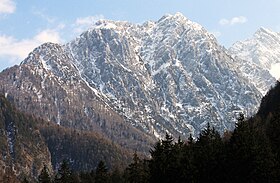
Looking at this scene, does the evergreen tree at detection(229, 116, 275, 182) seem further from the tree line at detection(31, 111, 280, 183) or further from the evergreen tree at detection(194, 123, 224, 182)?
the evergreen tree at detection(194, 123, 224, 182)

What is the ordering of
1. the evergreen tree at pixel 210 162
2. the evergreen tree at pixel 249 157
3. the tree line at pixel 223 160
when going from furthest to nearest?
the evergreen tree at pixel 210 162 → the tree line at pixel 223 160 → the evergreen tree at pixel 249 157

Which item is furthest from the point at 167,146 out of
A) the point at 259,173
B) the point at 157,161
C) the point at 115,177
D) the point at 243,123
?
the point at 115,177

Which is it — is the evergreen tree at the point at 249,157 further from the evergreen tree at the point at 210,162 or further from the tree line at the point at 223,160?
the evergreen tree at the point at 210,162

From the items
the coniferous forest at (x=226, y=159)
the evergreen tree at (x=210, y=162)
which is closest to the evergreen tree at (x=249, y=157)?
the coniferous forest at (x=226, y=159)

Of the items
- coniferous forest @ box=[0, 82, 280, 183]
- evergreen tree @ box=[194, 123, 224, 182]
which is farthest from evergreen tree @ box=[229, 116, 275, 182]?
evergreen tree @ box=[194, 123, 224, 182]

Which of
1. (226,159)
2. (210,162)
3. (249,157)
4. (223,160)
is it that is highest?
(210,162)

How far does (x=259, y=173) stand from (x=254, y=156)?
95.1 inches

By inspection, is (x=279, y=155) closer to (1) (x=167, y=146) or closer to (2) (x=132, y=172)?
(1) (x=167, y=146)

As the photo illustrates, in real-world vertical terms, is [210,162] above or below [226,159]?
above

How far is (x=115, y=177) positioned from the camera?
548 ft

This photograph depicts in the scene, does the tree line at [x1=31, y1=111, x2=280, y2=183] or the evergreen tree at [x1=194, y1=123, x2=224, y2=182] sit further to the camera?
the evergreen tree at [x1=194, y1=123, x2=224, y2=182]

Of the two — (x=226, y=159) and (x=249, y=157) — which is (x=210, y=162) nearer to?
(x=226, y=159)

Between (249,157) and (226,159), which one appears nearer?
(249,157)

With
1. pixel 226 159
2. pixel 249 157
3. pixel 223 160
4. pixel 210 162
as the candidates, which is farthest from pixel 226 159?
pixel 249 157
